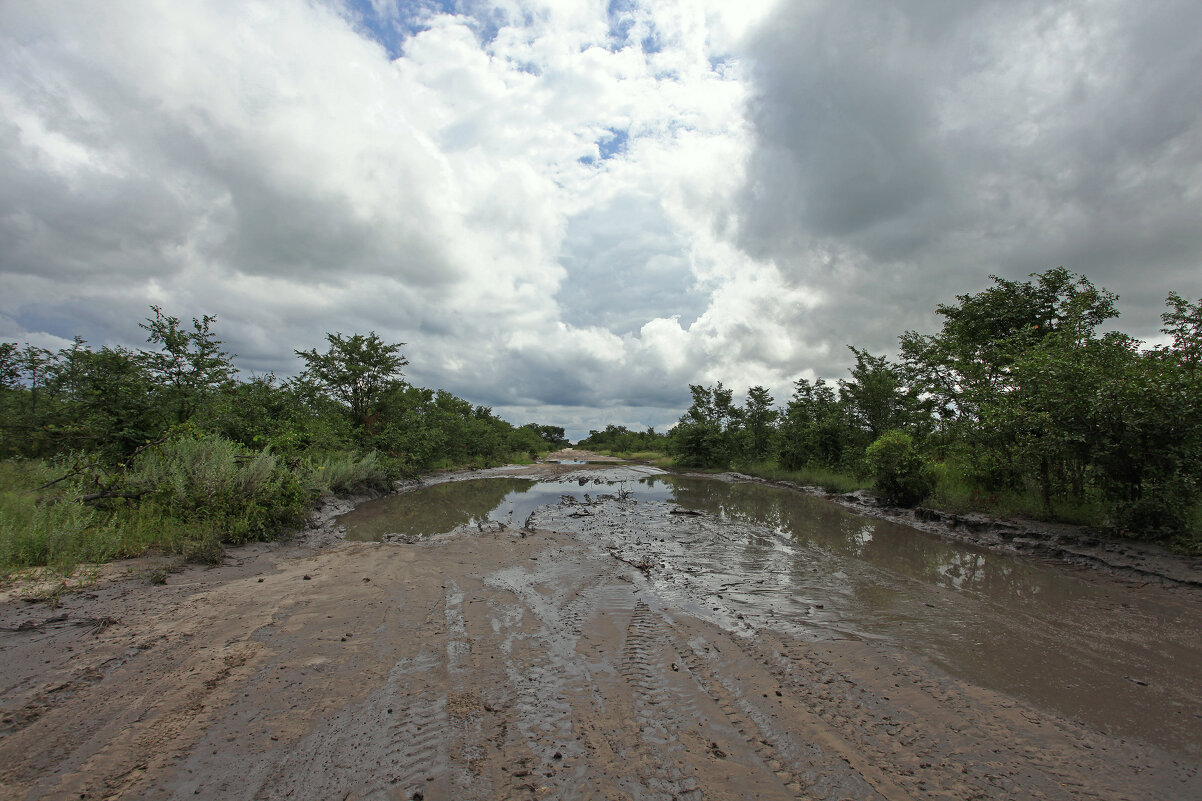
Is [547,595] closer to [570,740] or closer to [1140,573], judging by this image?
[570,740]

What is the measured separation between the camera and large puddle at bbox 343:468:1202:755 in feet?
14.4

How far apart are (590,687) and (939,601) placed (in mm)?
5975

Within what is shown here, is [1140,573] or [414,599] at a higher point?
[1140,573]

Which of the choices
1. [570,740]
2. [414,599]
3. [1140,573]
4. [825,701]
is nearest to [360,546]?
[414,599]

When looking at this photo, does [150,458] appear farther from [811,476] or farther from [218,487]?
[811,476]

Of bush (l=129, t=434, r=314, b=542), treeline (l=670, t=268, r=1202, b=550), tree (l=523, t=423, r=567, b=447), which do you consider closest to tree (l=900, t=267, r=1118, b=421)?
treeline (l=670, t=268, r=1202, b=550)

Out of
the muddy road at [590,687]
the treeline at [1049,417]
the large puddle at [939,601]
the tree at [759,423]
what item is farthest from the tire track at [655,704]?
the tree at [759,423]

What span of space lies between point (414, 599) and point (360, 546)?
4078 mm

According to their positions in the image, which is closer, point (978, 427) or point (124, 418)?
point (124, 418)

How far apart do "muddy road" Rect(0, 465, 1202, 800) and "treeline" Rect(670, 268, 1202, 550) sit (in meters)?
A: 2.76

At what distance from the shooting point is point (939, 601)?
694 centimetres

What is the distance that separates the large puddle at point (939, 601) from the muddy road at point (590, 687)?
0.05 meters

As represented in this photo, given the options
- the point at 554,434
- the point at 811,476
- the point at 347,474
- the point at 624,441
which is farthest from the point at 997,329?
the point at 554,434

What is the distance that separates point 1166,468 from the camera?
29.2 ft
